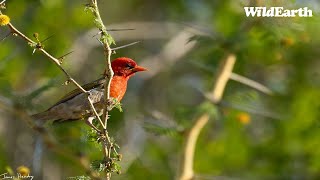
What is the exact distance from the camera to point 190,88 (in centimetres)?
1027

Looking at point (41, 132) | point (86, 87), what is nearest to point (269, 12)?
point (86, 87)

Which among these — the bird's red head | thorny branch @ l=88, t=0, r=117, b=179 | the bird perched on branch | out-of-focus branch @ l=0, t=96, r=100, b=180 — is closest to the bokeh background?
the bird perched on branch

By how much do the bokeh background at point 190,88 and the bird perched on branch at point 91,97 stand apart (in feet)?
0.79

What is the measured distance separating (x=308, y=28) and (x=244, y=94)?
4.04 ft

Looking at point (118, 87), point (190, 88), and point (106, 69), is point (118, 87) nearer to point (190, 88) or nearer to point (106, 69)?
point (106, 69)

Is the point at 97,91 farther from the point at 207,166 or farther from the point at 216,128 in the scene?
the point at 216,128

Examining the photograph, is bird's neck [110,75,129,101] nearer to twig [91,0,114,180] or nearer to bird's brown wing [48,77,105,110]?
bird's brown wing [48,77,105,110]

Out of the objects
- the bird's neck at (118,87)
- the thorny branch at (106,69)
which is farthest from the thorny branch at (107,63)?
the bird's neck at (118,87)

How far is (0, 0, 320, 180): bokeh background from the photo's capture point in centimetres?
712

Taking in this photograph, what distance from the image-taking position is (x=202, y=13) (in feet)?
32.0

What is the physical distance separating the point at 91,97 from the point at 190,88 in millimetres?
4861

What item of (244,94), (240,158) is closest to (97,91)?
(244,94)

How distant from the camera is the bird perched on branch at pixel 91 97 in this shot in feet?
17.8

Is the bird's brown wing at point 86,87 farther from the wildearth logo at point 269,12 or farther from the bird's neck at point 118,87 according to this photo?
the wildearth logo at point 269,12
